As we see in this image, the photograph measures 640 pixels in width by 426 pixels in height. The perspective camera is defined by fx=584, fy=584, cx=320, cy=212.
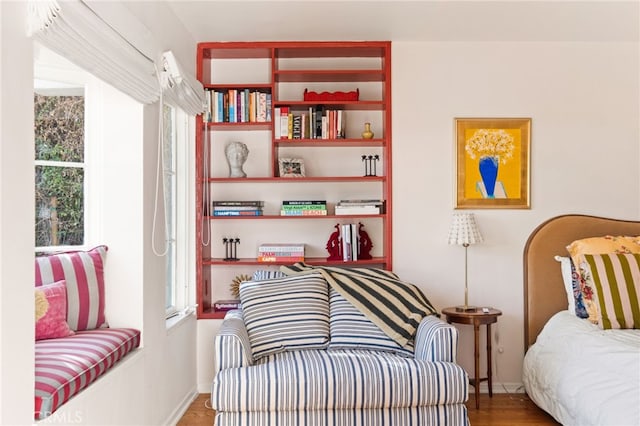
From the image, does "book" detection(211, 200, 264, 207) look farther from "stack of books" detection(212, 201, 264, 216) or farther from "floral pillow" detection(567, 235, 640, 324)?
"floral pillow" detection(567, 235, 640, 324)

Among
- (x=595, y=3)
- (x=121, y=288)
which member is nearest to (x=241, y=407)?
(x=121, y=288)

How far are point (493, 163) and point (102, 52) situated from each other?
2.73m

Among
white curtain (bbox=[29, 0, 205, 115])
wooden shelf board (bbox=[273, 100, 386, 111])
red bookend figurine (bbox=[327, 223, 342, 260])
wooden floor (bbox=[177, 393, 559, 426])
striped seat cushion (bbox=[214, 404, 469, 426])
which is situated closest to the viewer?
white curtain (bbox=[29, 0, 205, 115])

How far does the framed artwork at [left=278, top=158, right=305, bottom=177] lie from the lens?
4.02 metres

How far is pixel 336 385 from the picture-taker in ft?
9.26

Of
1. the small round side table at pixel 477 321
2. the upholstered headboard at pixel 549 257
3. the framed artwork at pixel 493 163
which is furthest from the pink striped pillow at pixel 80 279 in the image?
the upholstered headboard at pixel 549 257

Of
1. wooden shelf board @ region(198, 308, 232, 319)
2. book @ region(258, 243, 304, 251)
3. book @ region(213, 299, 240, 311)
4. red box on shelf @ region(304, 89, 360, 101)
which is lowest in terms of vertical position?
wooden shelf board @ region(198, 308, 232, 319)

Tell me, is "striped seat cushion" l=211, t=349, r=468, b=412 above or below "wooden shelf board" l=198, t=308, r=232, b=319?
below

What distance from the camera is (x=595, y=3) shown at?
331cm

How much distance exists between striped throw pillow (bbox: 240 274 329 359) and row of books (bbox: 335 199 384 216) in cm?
67

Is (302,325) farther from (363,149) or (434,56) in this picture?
(434,56)

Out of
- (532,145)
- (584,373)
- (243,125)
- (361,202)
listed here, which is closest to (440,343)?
(584,373)

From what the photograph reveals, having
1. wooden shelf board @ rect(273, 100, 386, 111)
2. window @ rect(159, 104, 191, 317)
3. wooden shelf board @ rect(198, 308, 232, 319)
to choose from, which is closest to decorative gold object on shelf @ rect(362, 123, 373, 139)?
wooden shelf board @ rect(273, 100, 386, 111)

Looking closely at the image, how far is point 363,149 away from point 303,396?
6.53ft
